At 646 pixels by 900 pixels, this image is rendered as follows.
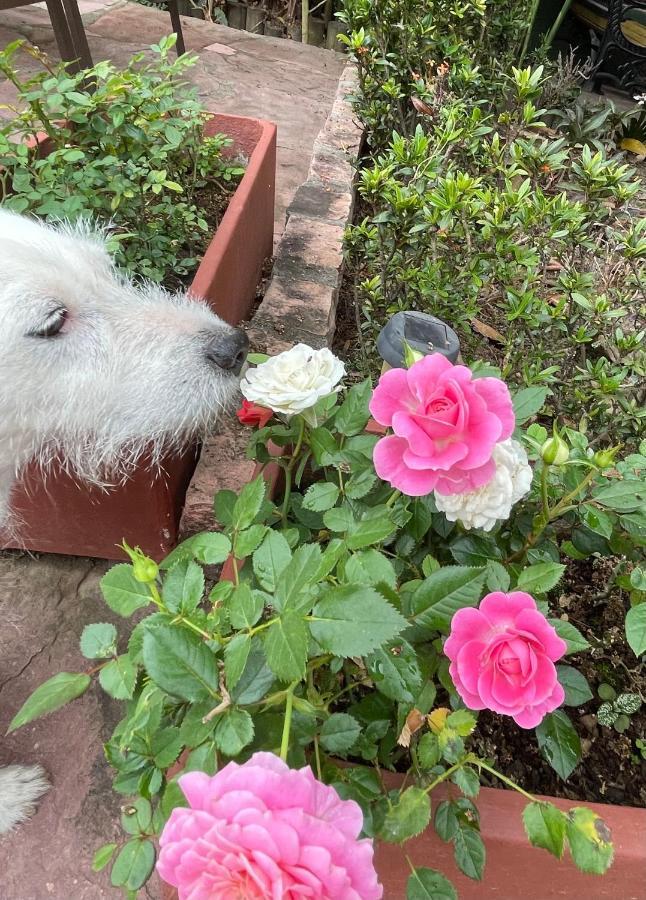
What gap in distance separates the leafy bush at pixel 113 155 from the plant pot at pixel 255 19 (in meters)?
5.66

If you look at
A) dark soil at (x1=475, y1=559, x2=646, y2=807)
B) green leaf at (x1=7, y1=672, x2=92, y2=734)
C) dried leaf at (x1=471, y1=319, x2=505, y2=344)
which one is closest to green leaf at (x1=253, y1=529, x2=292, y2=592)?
green leaf at (x1=7, y1=672, x2=92, y2=734)

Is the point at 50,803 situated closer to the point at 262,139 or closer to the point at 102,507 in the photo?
the point at 102,507

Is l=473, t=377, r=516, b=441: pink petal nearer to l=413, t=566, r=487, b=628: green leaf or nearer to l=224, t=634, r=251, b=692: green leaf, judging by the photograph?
l=413, t=566, r=487, b=628: green leaf

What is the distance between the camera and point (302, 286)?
2.29 meters

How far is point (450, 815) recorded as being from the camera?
3.25ft

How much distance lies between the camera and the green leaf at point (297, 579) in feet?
2.68

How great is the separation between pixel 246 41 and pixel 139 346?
5.96 metres

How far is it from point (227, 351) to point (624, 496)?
1.00 m

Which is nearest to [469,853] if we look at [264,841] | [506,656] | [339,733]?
[339,733]

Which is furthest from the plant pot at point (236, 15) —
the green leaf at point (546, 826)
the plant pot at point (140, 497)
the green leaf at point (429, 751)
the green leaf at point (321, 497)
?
the green leaf at point (546, 826)

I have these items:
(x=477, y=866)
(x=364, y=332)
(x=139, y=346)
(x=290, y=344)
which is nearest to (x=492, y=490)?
(x=477, y=866)

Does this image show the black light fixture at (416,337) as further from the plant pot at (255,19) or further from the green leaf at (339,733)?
the plant pot at (255,19)

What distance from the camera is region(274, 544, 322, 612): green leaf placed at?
818mm

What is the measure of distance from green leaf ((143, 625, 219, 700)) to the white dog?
32.5 inches
